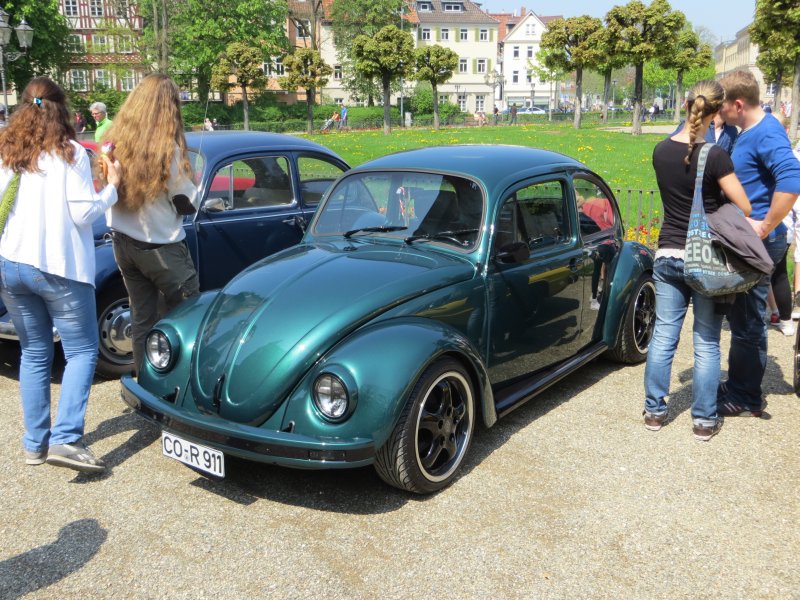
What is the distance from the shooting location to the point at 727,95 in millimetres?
4711

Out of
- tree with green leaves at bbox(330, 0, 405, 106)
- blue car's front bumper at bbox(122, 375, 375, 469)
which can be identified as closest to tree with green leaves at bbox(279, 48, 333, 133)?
tree with green leaves at bbox(330, 0, 405, 106)

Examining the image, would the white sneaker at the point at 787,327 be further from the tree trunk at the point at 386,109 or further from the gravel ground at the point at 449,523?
the tree trunk at the point at 386,109

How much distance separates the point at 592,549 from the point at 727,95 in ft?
9.81

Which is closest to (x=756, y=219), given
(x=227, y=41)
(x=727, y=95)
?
(x=727, y=95)

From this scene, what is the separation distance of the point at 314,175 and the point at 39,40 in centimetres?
4934

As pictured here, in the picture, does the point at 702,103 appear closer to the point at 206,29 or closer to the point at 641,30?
the point at 641,30

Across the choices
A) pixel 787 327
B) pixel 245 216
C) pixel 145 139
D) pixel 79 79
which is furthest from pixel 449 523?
pixel 79 79

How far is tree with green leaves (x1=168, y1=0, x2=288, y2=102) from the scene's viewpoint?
194 feet

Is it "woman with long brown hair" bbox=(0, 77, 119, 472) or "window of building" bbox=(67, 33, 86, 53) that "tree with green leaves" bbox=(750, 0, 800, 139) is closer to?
"woman with long brown hair" bbox=(0, 77, 119, 472)

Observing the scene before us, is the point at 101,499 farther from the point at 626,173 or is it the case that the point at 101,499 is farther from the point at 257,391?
the point at 626,173

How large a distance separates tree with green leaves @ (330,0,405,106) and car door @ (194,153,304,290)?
66.5 meters

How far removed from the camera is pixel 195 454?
3.83 meters

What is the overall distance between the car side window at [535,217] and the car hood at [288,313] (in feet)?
1.62

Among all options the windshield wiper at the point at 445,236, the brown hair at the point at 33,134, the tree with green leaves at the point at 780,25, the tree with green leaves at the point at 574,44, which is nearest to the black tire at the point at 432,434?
the windshield wiper at the point at 445,236
